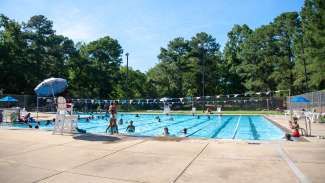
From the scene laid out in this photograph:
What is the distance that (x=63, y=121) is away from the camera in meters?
11.8

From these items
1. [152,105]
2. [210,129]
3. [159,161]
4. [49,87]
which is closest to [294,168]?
[159,161]

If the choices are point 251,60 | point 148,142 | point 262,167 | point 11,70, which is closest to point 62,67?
point 11,70

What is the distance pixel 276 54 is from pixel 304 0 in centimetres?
1403

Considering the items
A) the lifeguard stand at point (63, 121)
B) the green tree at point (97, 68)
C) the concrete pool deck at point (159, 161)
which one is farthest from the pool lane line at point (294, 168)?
the green tree at point (97, 68)

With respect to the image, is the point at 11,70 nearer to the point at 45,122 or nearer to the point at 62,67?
the point at 62,67

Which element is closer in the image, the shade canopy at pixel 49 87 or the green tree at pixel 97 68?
the shade canopy at pixel 49 87

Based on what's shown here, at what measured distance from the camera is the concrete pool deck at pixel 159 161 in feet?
16.7

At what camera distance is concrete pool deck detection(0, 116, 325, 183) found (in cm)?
509

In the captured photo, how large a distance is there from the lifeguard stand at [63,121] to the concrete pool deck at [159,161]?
2.64m

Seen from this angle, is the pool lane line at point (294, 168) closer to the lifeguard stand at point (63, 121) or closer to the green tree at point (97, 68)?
the lifeguard stand at point (63, 121)

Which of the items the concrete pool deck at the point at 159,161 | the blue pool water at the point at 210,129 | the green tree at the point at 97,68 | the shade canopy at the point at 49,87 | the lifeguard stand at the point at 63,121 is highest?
the green tree at the point at 97,68

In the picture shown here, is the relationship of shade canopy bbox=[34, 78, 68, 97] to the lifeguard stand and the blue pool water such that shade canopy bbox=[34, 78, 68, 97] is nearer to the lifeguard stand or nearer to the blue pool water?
the lifeguard stand

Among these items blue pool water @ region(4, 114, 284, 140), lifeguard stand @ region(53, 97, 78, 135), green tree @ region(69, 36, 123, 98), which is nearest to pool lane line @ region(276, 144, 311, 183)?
blue pool water @ region(4, 114, 284, 140)

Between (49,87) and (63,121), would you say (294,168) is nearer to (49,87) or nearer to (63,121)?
(63,121)
